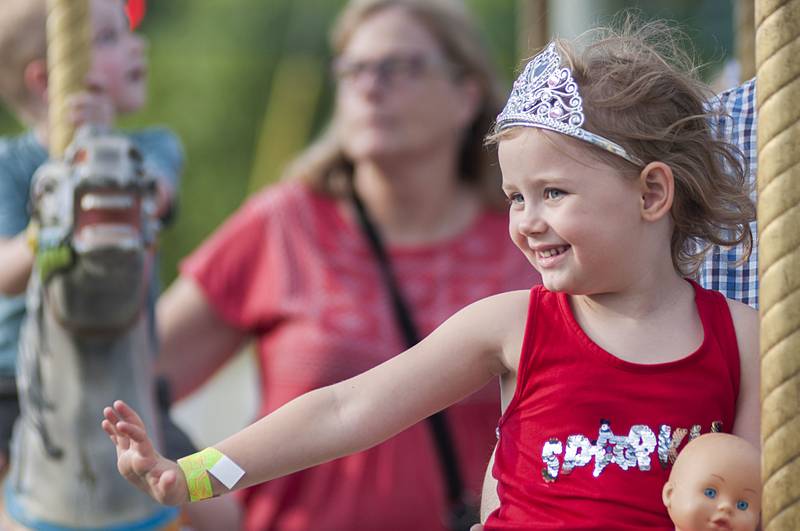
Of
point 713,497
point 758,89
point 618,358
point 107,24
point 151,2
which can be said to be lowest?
point 713,497

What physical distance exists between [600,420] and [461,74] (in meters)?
2.28

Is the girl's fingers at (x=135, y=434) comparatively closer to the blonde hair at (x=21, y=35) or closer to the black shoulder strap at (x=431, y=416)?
the blonde hair at (x=21, y=35)

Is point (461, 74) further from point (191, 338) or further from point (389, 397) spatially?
point (389, 397)

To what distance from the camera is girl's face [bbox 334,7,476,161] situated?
356 cm

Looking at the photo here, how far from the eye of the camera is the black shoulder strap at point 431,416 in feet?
10.7

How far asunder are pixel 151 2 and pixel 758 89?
922 centimetres

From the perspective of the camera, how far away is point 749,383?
1.57 m

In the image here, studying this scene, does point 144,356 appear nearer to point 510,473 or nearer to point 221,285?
point 510,473

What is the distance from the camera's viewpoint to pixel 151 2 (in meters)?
10.2

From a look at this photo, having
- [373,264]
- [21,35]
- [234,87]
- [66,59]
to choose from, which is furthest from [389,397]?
[234,87]

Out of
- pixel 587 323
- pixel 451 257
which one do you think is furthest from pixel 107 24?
pixel 587 323

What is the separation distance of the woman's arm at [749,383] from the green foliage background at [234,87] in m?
7.69

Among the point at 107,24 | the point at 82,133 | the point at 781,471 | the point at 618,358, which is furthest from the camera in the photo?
the point at 107,24

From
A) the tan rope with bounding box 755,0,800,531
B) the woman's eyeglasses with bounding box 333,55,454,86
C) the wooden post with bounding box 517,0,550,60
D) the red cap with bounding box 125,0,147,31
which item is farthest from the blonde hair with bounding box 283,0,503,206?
the tan rope with bounding box 755,0,800,531
